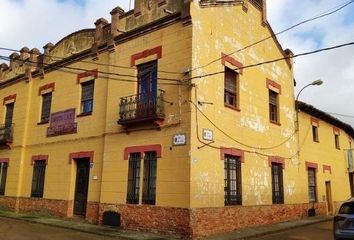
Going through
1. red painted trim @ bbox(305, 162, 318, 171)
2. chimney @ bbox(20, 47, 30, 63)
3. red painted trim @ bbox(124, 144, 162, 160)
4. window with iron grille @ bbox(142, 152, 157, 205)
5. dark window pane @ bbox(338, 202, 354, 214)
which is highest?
chimney @ bbox(20, 47, 30, 63)

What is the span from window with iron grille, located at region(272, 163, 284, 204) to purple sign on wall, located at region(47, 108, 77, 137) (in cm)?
973

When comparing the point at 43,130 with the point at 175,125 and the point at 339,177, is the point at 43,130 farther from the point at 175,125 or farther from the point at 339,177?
the point at 339,177

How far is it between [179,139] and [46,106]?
10423 millimetres

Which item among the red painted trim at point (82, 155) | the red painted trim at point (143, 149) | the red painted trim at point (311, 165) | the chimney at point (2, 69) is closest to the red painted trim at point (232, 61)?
the red painted trim at point (143, 149)

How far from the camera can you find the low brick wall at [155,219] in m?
13.3

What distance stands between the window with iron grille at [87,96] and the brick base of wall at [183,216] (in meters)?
4.42

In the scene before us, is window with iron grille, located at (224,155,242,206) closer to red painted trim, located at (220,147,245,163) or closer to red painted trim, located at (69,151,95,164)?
red painted trim, located at (220,147,245,163)

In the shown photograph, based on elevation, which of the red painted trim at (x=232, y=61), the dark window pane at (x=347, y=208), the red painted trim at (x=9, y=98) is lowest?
the dark window pane at (x=347, y=208)

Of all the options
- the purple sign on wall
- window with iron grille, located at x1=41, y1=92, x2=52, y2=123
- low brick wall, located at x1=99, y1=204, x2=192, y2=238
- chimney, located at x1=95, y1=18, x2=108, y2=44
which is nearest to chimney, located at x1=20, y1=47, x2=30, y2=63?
window with iron grille, located at x1=41, y1=92, x2=52, y2=123

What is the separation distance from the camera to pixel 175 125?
47.1ft

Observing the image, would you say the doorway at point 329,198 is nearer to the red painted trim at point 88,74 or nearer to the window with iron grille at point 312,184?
the window with iron grille at point 312,184

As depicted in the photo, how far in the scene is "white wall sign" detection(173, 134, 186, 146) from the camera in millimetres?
13930

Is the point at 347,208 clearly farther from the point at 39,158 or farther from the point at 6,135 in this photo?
the point at 6,135

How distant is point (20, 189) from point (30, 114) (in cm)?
417
